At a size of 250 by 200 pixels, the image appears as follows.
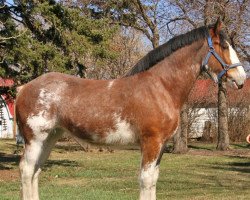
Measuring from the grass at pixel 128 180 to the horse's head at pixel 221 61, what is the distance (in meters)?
4.03

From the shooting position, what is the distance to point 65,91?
6.00 meters

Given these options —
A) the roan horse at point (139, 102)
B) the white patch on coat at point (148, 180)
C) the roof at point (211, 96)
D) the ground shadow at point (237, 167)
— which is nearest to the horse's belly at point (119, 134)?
the roan horse at point (139, 102)

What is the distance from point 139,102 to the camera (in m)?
5.51

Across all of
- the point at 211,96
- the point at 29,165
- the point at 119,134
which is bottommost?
the point at 29,165

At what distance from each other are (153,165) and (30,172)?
162 cm

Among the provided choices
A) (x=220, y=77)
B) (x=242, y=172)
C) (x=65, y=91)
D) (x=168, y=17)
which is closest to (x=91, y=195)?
(x=65, y=91)

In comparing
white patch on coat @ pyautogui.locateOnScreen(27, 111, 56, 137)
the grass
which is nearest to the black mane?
white patch on coat @ pyautogui.locateOnScreen(27, 111, 56, 137)

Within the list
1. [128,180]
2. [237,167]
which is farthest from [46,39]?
[237,167]

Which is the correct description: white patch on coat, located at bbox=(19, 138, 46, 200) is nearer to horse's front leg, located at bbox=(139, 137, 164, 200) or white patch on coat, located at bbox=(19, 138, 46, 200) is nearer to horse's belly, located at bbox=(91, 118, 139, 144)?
horse's belly, located at bbox=(91, 118, 139, 144)

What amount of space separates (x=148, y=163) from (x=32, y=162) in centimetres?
154

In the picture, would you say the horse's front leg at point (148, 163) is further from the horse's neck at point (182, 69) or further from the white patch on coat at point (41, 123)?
the white patch on coat at point (41, 123)

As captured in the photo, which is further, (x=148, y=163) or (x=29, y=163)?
(x=29, y=163)

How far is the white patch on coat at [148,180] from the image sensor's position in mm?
5410

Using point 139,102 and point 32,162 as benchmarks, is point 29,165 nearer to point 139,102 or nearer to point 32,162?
point 32,162
